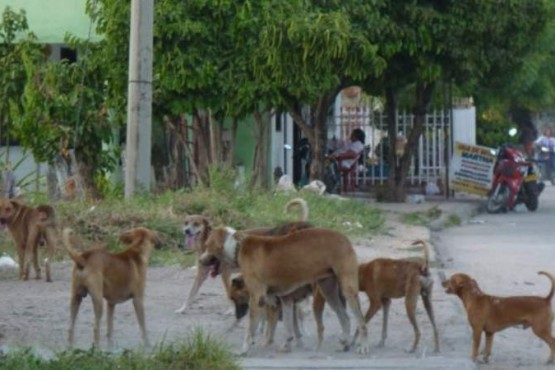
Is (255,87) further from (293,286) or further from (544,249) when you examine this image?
(293,286)

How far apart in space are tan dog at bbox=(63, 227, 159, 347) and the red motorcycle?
19518 millimetres

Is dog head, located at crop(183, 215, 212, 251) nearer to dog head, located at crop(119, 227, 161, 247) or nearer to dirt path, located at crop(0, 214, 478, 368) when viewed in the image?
dirt path, located at crop(0, 214, 478, 368)

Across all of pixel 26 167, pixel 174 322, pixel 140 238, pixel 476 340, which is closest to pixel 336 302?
pixel 476 340

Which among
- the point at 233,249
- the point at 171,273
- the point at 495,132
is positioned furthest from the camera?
the point at 495,132

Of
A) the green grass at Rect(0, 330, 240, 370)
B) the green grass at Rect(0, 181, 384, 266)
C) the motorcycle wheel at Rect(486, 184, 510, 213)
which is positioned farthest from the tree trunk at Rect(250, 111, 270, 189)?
the green grass at Rect(0, 330, 240, 370)

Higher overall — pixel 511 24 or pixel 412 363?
pixel 511 24

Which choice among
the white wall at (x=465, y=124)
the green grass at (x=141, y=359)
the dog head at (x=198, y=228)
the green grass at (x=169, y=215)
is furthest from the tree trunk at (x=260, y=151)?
the white wall at (x=465, y=124)

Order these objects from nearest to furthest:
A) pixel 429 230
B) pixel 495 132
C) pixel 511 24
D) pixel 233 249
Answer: pixel 233 249 < pixel 429 230 < pixel 511 24 < pixel 495 132

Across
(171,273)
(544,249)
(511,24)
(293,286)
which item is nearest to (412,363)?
(293,286)

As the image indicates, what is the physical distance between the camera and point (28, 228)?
14.7 meters

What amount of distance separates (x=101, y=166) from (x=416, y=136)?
31.3 feet

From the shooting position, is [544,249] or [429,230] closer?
[544,249]

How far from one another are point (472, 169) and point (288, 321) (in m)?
21.1

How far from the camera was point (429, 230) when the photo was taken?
23844 millimetres
